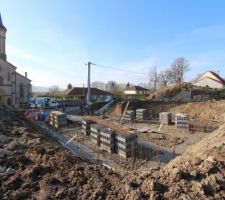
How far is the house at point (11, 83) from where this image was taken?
117 feet

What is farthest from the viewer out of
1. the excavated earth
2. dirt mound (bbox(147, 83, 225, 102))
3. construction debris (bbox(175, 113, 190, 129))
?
dirt mound (bbox(147, 83, 225, 102))

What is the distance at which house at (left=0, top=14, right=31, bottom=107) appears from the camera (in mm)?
35781

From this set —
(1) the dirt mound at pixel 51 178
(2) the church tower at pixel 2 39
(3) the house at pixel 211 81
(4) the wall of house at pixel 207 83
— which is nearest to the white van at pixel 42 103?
(2) the church tower at pixel 2 39

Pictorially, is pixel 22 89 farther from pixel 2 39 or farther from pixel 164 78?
pixel 164 78

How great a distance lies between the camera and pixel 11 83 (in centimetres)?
3656

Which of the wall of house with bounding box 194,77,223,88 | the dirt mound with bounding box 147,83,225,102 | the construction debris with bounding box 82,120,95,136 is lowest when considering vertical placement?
the construction debris with bounding box 82,120,95,136

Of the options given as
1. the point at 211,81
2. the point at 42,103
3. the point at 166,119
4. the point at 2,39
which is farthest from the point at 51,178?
the point at 211,81

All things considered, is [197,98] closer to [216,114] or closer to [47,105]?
[216,114]

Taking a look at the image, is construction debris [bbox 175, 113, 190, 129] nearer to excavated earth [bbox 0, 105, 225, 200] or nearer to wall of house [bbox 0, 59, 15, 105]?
excavated earth [bbox 0, 105, 225, 200]

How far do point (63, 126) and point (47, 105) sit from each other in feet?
52.9

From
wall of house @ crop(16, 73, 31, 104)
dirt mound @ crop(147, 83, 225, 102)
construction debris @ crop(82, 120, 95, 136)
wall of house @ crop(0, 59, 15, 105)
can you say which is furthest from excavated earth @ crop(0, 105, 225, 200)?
wall of house @ crop(16, 73, 31, 104)

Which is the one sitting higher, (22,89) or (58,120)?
(22,89)

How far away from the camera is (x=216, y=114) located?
23484 mm

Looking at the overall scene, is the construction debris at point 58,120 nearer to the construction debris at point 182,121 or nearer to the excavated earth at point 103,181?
the construction debris at point 182,121
